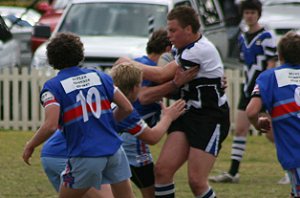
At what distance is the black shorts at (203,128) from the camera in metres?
8.76

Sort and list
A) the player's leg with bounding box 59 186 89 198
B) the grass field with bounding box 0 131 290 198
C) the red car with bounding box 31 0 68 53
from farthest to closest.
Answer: the red car with bounding box 31 0 68 53
the grass field with bounding box 0 131 290 198
the player's leg with bounding box 59 186 89 198

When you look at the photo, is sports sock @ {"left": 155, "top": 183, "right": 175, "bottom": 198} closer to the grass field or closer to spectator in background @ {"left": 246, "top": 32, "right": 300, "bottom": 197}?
spectator in background @ {"left": 246, "top": 32, "right": 300, "bottom": 197}

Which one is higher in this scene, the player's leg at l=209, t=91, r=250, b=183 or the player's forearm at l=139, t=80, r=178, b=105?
the player's forearm at l=139, t=80, r=178, b=105

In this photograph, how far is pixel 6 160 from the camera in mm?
13664

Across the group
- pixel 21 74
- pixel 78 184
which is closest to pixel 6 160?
pixel 21 74

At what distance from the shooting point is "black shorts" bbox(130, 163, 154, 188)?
29.8 feet

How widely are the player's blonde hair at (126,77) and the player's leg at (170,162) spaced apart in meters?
0.93

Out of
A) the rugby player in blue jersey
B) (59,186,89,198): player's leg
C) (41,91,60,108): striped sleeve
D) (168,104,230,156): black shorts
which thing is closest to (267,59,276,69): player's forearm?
(168,104,230,156): black shorts

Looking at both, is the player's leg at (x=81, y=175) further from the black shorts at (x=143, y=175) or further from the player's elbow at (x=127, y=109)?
the black shorts at (x=143, y=175)

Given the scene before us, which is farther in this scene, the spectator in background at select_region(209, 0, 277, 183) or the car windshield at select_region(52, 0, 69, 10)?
the car windshield at select_region(52, 0, 69, 10)

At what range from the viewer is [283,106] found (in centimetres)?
787

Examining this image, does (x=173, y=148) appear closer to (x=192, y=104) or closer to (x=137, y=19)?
(x=192, y=104)

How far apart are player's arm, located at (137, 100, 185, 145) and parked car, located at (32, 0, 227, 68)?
8.39 m

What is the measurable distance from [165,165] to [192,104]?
1.75ft
